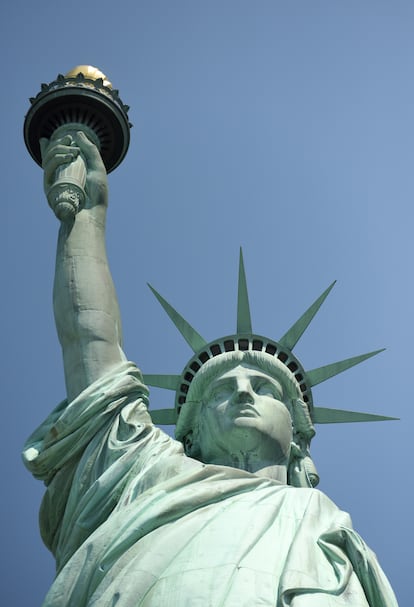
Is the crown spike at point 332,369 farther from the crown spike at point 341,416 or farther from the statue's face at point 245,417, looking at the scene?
the statue's face at point 245,417

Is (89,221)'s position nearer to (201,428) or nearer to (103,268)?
(103,268)

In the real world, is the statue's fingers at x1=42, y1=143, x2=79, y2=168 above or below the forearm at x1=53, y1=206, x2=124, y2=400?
above

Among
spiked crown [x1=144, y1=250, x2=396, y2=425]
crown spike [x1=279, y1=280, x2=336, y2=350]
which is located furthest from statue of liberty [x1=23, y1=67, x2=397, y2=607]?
crown spike [x1=279, y1=280, x2=336, y2=350]

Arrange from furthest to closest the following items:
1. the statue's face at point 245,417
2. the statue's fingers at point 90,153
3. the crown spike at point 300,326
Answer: the crown spike at point 300,326 → the statue's fingers at point 90,153 → the statue's face at point 245,417

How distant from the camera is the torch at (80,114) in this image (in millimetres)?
11102

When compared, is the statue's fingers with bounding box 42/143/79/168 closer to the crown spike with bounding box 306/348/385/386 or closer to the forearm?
the forearm

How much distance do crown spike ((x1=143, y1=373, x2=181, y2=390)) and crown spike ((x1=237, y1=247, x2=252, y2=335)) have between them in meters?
0.97

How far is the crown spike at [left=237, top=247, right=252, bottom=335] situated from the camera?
42.8 feet

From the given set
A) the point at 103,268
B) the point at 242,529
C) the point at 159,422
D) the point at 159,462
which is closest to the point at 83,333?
the point at 103,268

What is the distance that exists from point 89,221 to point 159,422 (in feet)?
12.4

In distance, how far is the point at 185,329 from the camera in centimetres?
1332

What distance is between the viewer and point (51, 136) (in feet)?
36.6

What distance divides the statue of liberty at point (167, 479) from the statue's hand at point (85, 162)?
0.01 metres

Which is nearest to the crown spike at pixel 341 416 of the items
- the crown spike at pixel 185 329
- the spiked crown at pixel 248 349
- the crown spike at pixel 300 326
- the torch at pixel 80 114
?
the spiked crown at pixel 248 349
